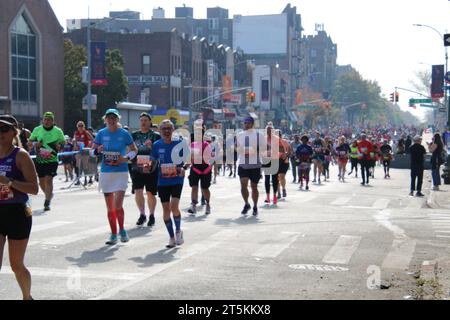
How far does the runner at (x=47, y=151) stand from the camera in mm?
16953

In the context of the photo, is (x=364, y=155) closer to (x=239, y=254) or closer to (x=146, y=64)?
(x=239, y=254)

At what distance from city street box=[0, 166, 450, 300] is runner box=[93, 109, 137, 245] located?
49cm

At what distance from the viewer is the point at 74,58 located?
62750mm

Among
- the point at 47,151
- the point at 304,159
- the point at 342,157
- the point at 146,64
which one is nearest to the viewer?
the point at 47,151

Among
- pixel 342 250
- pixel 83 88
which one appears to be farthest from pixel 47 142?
pixel 83 88

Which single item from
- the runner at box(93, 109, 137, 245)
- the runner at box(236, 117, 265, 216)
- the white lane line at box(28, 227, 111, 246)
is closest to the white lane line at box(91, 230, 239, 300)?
the runner at box(93, 109, 137, 245)

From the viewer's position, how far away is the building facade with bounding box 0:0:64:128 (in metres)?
52.6

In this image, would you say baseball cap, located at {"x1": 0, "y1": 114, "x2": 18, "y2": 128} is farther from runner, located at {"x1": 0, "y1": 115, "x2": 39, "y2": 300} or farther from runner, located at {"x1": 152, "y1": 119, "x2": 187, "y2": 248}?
runner, located at {"x1": 152, "y1": 119, "x2": 187, "y2": 248}

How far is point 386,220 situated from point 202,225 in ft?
13.7

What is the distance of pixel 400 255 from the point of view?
12102 millimetres

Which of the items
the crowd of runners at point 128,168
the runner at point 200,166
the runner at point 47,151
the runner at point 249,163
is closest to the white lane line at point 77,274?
the crowd of runners at point 128,168

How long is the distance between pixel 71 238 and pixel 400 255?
495cm

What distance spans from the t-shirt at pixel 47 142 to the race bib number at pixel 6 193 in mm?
9641

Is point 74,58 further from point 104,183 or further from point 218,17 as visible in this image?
point 218,17
